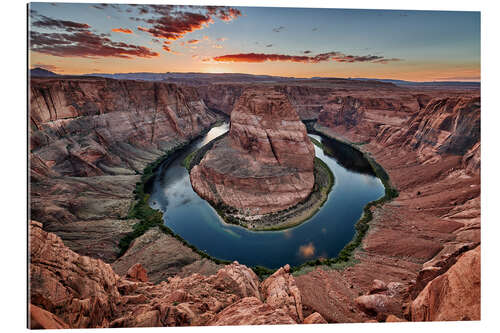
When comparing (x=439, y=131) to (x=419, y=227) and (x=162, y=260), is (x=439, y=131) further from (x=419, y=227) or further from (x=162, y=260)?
(x=162, y=260)

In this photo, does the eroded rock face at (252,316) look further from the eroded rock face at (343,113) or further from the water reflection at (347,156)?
the eroded rock face at (343,113)

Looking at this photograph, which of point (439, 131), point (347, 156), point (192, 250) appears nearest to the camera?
point (192, 250)

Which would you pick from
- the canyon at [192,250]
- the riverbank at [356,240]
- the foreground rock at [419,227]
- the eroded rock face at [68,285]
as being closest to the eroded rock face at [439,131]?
the foreground rock at [419,227]

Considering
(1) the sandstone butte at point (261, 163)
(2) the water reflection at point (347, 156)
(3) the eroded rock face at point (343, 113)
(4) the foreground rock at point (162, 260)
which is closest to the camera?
(4) the foreground rock at point (162, 260)

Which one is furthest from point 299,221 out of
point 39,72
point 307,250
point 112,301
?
point 39,72

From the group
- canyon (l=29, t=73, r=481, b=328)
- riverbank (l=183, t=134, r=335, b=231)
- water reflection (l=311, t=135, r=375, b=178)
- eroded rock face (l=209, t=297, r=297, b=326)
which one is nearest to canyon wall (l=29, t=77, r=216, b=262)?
canyon (l=29, t=73, r=481, b=328)

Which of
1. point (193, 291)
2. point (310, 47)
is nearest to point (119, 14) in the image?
point (310, 47)
